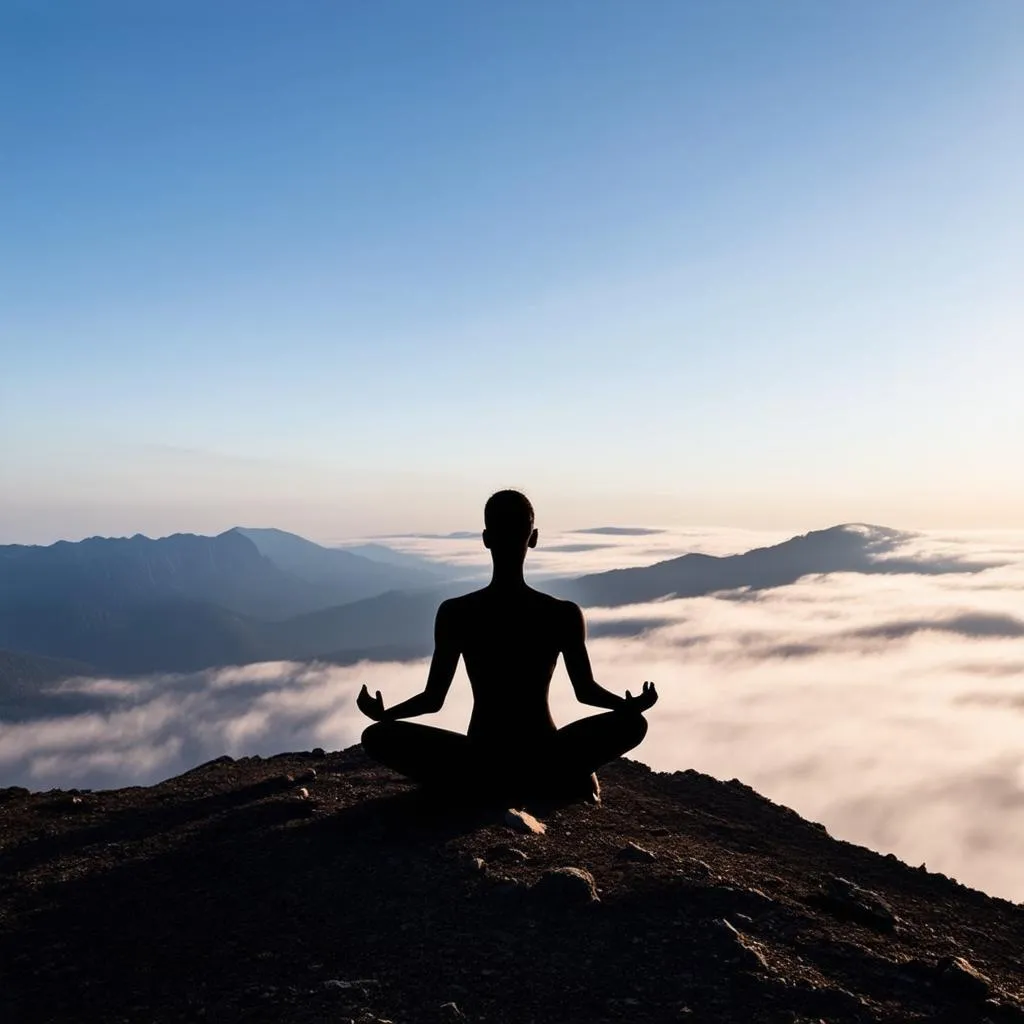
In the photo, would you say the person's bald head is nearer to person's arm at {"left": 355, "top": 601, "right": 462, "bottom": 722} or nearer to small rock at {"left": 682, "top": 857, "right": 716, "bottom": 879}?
person's arm at {"left": 355, "top": 601, "right": 462, "bottom": 722}

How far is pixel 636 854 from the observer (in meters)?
8.12

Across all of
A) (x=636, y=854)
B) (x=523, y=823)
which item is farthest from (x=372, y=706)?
(x=636, y=854)

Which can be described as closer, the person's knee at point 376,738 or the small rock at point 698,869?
the small rock at point 698,869

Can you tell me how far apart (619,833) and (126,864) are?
5515 millimetres

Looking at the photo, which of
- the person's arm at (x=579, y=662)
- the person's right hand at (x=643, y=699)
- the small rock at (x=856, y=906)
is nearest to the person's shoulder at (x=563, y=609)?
the person's arm at (x=579, y=662)

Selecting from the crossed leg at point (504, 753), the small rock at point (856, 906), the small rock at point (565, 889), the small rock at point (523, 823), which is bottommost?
the small rock at point (856, 906)

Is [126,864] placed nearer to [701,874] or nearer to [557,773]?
[557,773]

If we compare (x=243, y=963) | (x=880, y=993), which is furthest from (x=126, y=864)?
(x=880, y=993)

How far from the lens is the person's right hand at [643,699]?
879cm

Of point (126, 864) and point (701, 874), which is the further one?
point (126, 864)

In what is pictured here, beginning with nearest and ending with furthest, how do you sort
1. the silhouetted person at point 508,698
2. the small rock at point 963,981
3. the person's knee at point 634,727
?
the small rock at point 963,981, the person's knee at point 634,727, the silhouetted person at point 508,698

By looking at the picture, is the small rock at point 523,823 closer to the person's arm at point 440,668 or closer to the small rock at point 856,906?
the person's arm at point 440,668

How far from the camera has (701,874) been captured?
7594mm

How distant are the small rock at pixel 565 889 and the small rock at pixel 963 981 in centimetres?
270
